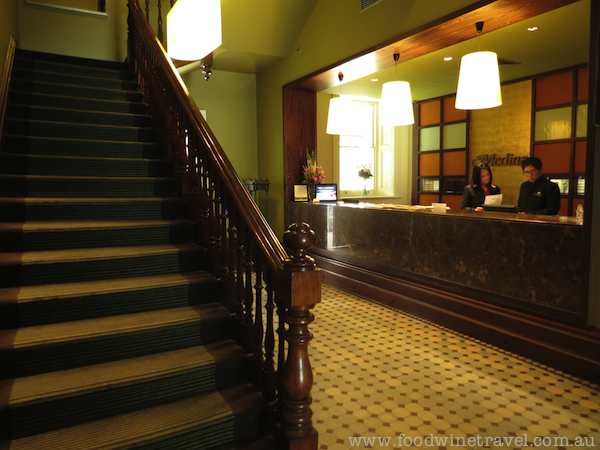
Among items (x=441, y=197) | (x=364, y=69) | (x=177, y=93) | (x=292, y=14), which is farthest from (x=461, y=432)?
(x=441, y=197)

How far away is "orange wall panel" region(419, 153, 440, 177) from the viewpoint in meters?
8.63

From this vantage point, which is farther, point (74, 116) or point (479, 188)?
point (479, 188)

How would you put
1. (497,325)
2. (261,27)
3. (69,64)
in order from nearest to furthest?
(497,325) → (69,64) → (261,27)

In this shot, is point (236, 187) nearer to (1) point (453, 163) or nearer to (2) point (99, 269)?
(2) point (99, 269)

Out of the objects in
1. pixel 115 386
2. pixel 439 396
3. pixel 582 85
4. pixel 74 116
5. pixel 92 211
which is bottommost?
pixel 439 396

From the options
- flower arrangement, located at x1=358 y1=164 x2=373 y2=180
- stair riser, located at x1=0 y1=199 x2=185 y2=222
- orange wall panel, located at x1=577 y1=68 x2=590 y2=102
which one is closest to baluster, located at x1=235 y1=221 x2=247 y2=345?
stair riser, located at x1=0 y1=199 x2=185 y2=222

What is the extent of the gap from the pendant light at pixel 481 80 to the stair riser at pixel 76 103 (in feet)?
10.1

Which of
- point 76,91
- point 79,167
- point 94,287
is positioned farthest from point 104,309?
point 76,91

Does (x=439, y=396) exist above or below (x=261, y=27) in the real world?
below

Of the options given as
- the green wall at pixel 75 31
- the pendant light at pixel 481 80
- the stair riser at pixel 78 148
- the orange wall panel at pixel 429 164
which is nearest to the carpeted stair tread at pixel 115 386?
the stair riser at pixel 78 148

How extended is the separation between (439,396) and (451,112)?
6.69 metres

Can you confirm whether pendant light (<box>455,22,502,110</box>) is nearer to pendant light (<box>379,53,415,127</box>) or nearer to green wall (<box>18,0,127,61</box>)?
pendant light (<box>379,53,415,127</box>)

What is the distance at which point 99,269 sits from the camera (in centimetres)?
252

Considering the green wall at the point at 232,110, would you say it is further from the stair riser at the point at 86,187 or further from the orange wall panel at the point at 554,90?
the orange wall panel at the point at 554,90
